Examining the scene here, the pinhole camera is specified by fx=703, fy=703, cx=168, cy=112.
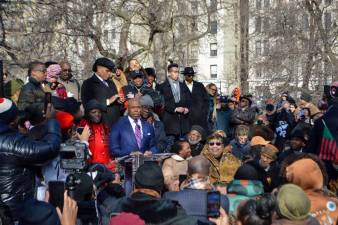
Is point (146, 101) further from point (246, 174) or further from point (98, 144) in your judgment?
point (246, 174)

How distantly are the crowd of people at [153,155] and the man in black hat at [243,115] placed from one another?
22 millimetres

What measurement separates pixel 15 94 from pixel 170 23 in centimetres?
1339

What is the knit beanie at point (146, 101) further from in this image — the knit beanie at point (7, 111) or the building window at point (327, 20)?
the building window at point (327, 20)

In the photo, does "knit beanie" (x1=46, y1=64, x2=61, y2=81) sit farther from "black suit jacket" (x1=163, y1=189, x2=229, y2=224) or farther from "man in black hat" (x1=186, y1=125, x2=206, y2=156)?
"black suit jacket" (x1=163, y1=189, x2=229, y2=224)

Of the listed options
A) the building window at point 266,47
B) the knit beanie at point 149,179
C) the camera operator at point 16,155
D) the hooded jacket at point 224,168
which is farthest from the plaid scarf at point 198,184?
the building window at point 266,47

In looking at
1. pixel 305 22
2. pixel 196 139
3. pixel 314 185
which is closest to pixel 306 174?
pixel 314 185

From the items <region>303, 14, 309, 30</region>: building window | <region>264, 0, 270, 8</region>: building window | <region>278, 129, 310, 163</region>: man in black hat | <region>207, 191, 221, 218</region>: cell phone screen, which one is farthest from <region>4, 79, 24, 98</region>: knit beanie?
<region>264, 0, 270, 8</region>: building window

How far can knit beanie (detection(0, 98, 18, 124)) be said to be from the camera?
224 inches

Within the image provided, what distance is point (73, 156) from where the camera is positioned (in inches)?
231

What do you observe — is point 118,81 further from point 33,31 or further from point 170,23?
point 170,23

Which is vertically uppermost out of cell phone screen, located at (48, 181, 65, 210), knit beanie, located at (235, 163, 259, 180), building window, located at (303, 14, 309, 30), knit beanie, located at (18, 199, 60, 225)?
building window, located at (303, 14, 309, 30)

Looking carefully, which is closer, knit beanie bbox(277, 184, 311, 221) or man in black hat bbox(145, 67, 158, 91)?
knit beanie bbox(277, 184, 311, 221)

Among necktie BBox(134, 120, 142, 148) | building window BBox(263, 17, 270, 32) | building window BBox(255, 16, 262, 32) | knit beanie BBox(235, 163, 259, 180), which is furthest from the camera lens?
building window BBox(255, 16, 262, 32)

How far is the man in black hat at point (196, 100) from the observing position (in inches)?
505
